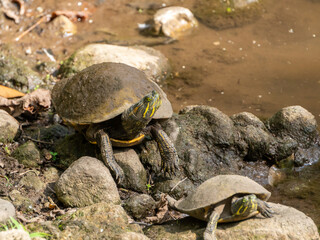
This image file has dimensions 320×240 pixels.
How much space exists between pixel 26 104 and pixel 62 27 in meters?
3.69

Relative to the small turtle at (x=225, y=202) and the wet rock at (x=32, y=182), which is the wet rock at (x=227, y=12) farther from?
the small turtle at (x=225, y=202)

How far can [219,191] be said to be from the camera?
4.00 metres

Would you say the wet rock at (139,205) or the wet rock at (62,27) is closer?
the wet rock at (139,205)

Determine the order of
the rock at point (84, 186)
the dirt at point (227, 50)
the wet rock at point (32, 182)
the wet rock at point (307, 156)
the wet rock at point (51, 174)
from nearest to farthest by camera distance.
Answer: the rock at point (84, 186), the wet rock at point (32, 182), the wet rock at point (51, 174), the wet rock at point (307, 156), the dirt at point (227, 50)

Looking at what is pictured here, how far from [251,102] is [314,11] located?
405 cm

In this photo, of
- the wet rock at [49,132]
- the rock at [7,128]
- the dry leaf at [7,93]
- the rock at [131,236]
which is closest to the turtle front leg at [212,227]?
the rock at [131,236]

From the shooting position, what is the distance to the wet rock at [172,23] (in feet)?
31.9

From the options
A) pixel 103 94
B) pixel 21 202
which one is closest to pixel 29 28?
pixel 103 94

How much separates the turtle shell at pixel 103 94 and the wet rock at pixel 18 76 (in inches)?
103

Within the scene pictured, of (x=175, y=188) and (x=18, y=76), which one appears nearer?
(x=175, y=188)

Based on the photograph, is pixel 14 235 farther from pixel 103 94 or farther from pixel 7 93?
pixel 7 93

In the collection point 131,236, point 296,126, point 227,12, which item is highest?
point 131,236

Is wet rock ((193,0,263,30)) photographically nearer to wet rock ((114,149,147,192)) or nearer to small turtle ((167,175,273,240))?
wet rock ((114,149,147,192))

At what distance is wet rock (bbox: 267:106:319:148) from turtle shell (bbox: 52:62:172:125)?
1722mm
